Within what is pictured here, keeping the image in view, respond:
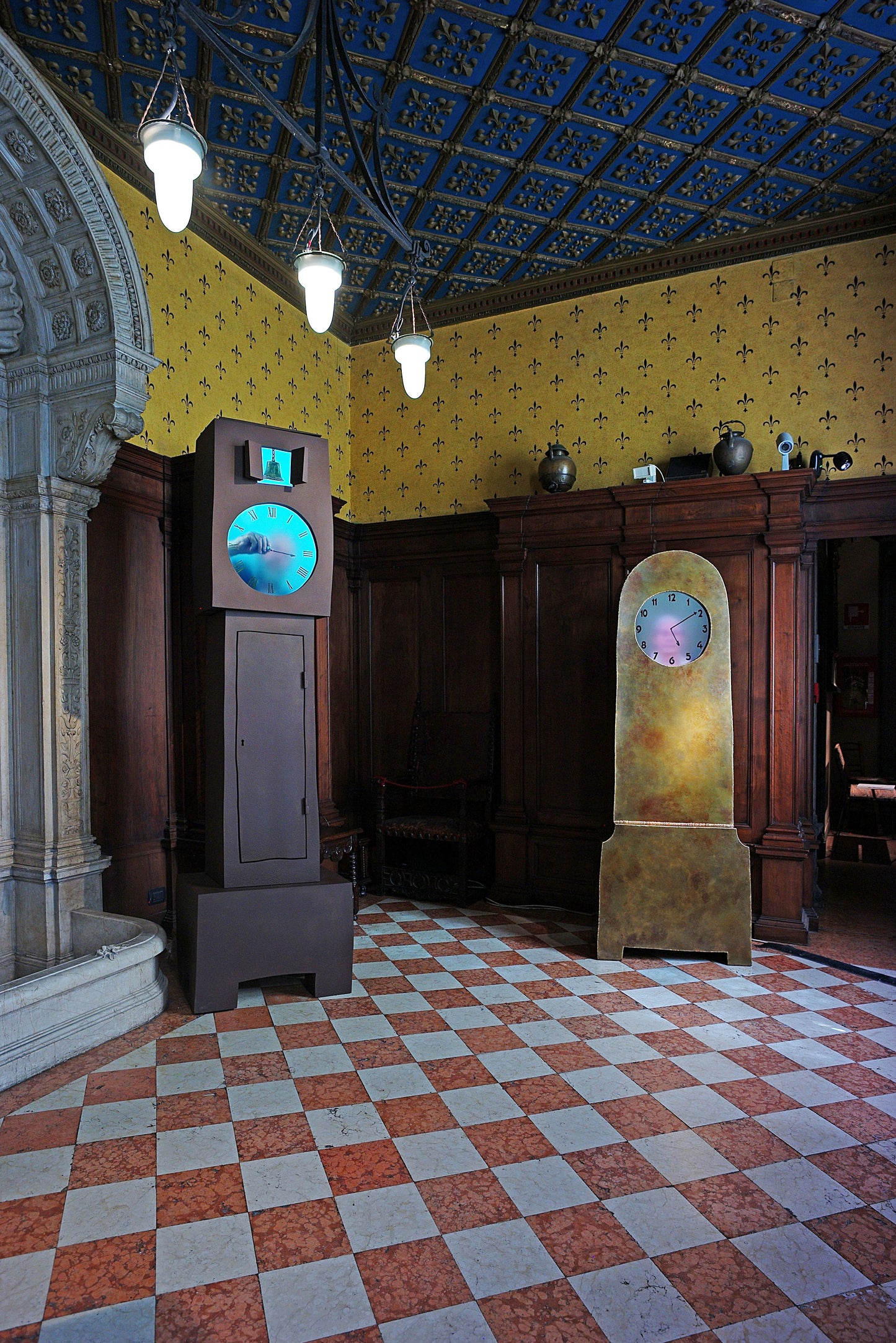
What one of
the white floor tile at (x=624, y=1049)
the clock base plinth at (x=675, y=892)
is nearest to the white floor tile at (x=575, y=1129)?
the white floor tile at (x=624, y=1049)

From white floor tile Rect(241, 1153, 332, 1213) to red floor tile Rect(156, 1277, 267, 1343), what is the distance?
307mm

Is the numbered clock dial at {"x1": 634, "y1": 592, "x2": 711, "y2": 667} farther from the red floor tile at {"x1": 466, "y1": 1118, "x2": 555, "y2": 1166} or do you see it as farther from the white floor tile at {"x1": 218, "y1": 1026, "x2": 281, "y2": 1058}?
the white floor tile at {"x1": 218, "y1": 1026, "x2": 281, "y2": 1058}

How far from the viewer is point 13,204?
355 cm

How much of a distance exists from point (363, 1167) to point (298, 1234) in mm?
347

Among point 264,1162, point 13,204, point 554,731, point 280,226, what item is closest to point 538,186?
point 280,226

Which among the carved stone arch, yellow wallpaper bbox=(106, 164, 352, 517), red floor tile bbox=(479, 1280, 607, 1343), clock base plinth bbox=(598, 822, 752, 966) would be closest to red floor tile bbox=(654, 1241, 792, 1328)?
red floor tile bbox=(479, 1280, 607, 1343)

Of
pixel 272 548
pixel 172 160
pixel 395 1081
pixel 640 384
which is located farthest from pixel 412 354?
pixel 395 1081

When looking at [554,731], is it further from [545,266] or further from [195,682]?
[545,266]

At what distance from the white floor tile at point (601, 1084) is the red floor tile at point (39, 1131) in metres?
1.76

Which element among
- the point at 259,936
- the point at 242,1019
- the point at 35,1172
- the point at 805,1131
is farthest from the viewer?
the point at 259,936

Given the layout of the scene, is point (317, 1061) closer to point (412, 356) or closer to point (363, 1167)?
point (363, 1167)

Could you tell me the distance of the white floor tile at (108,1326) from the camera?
1790mm

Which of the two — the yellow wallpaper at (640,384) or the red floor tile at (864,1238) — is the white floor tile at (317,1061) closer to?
the red floor tile at (864,1238)

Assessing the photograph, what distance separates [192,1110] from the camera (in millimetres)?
2768
